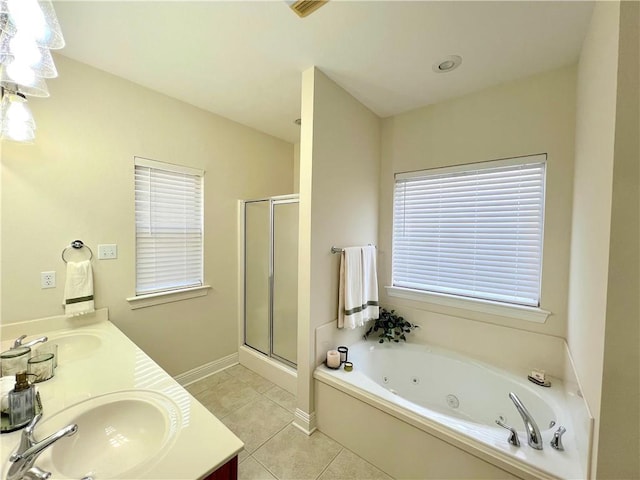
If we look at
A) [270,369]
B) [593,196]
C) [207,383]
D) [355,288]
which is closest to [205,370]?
[207,383]

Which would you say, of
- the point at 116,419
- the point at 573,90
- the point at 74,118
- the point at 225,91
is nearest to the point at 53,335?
the point at 116,419

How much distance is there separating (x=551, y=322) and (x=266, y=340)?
239cm

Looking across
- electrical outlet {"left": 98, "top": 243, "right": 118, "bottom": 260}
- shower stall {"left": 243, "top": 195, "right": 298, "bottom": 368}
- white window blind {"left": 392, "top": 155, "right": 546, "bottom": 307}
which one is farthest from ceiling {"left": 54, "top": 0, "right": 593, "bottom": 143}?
electrical outlet {"left": 98, "top": 243, "right": 118, "bottom": 260}

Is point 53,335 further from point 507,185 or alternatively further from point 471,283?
point 507,185

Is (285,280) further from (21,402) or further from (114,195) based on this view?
(21,402)

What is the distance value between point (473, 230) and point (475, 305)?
614 mm

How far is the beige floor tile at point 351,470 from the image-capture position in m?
1.54

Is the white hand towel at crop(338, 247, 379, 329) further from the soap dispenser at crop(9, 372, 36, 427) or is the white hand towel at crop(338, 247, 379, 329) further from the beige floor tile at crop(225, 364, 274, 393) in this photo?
the soap dispenser at crop(9, 372, 36, 427)

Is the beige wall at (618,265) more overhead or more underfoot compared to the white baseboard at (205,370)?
more overhead

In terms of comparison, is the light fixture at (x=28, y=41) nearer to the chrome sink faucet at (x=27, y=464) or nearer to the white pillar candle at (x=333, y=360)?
the chrome sink faucet at (x=27, y=464)

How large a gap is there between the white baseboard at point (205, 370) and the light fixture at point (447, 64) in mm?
3173

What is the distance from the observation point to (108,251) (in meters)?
1.92

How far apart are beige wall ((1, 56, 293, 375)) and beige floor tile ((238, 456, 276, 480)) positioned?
115 cm

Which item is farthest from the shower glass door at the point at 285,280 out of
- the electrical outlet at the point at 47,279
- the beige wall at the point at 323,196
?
the electrical outlet at the point at 47,279
